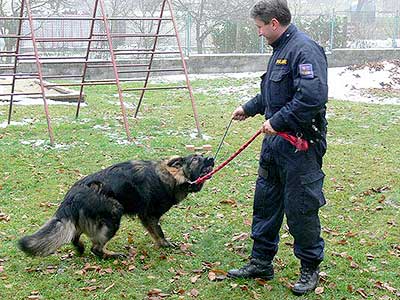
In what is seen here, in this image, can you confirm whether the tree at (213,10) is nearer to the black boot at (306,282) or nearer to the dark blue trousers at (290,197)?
the dark blue trousers at (290,197)

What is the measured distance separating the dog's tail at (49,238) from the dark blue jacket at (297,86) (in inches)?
77.3

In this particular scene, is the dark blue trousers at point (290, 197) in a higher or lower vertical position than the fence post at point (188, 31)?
lower

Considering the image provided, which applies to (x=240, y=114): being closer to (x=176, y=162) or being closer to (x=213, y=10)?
(x=176, y=162)

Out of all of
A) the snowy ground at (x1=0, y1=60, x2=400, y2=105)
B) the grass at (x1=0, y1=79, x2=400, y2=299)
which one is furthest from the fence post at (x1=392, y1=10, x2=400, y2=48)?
the grass at (x1=0, y1=79, x2=400, y2=299)

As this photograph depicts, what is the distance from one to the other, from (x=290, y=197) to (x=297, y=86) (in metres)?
0.86

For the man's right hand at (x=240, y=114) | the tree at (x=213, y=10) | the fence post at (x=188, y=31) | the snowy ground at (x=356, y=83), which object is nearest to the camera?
the man's right hand at (x=240, y=114)

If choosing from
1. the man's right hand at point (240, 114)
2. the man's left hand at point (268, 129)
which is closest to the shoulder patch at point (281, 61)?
the man's left hand at point (268, 129)

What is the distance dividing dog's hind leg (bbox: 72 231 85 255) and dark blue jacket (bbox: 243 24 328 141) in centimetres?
203

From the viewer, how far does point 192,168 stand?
4887mm

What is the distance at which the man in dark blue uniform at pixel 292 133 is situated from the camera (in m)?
3.60

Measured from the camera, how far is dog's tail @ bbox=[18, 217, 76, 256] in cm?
426

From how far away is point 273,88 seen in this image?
384 cm

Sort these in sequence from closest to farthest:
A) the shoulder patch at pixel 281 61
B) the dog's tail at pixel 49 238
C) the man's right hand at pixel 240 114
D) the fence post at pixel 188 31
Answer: the shoulder patch at pixel 281 61, the dog's tail at pixel 49 238, the man's right hand at pixel 240 114, the fence post at pixel 188 31

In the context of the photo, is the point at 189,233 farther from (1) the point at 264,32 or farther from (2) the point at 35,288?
(1) the point at 264,32
